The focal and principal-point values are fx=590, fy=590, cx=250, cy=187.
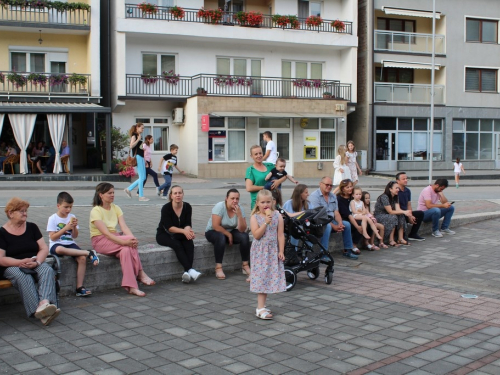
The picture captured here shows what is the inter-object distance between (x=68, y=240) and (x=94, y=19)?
22.8 m

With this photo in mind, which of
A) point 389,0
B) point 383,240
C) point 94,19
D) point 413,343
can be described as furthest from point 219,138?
point 413,343

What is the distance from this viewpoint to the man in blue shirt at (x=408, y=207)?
468 inches

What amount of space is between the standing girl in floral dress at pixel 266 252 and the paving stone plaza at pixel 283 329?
337mm

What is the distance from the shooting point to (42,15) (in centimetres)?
2791

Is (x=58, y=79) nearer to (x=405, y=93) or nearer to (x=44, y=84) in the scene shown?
(x=44, y=84)

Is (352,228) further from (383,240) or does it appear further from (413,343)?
(413,343)

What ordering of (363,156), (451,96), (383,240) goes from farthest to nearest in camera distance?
(451,96) → (363,156) → (383,240)

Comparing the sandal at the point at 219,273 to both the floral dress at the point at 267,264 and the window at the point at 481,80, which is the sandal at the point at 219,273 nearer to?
the floral dress at the point at 267,264

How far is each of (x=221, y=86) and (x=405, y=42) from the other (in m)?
12.6

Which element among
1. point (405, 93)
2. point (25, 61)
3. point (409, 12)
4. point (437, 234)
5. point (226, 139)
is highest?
point (409, 12)

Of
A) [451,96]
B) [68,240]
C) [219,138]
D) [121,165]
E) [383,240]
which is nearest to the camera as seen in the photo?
[68,240]

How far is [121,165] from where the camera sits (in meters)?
27.1

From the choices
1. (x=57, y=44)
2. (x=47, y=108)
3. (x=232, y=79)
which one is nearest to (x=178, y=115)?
(x=232, y=79)

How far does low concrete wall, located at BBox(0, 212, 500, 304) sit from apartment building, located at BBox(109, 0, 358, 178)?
2037 cm
